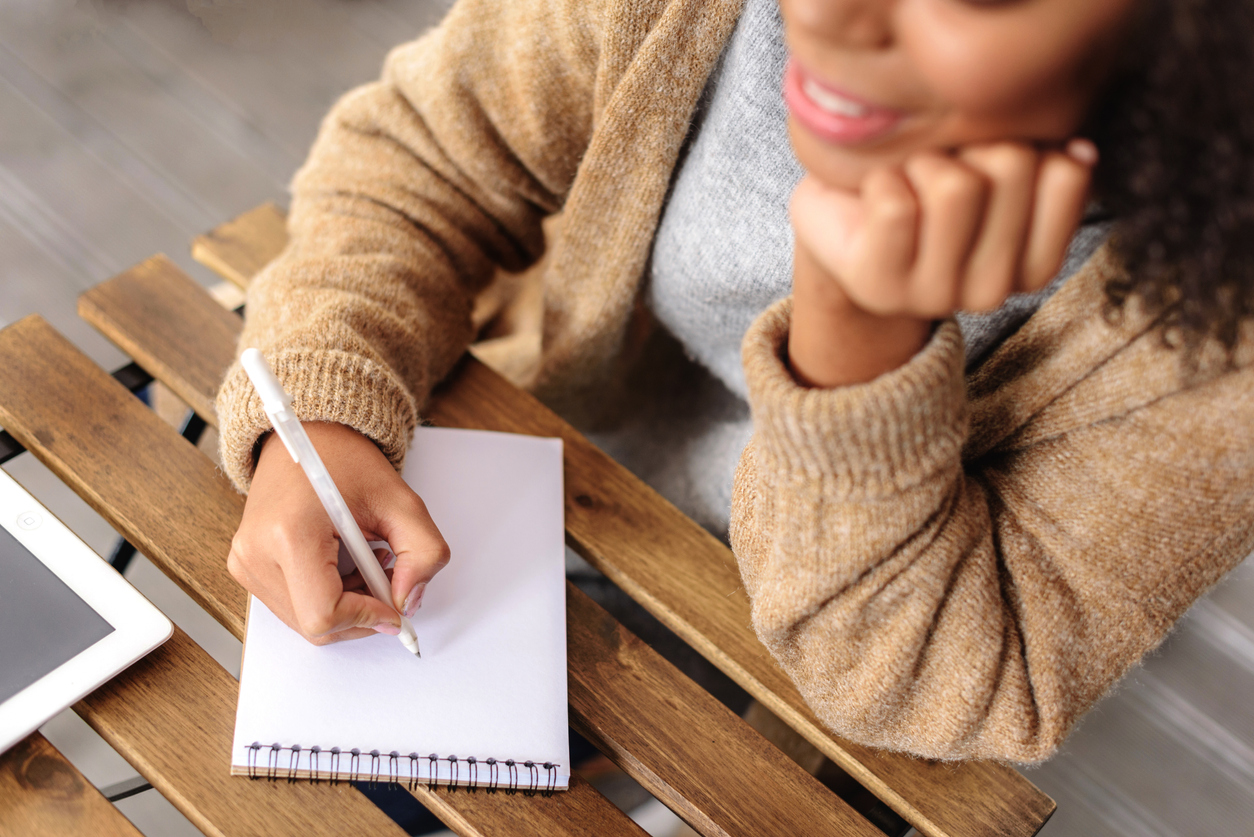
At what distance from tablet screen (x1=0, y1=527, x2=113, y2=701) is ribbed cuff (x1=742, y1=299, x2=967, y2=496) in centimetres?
40

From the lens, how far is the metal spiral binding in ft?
1.50

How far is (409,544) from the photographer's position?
0.49 m

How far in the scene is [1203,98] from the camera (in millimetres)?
271

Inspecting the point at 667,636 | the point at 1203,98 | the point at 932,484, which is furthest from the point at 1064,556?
the point at 667,636

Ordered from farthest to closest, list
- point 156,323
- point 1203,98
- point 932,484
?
point 156,323 < point 932,484 < point 1203,98

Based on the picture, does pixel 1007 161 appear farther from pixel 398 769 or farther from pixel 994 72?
pixel 398 769

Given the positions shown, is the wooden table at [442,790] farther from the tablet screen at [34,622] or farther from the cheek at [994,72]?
the cheek at [994,72]

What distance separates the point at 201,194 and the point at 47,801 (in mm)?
1299

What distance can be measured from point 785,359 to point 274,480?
31cm

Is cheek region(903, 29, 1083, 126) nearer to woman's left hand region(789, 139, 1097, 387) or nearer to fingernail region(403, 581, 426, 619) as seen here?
woman's left hand region(789, 139, 1097, 387)

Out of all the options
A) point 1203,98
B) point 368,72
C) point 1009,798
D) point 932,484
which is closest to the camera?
point 1203,98

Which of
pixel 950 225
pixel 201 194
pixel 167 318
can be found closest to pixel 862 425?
pixel 950 225

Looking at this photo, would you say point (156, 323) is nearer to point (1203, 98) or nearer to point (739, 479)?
point (739, 479)

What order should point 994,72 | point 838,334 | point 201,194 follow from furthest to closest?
point 201,194
point 838,334
point 994,72
